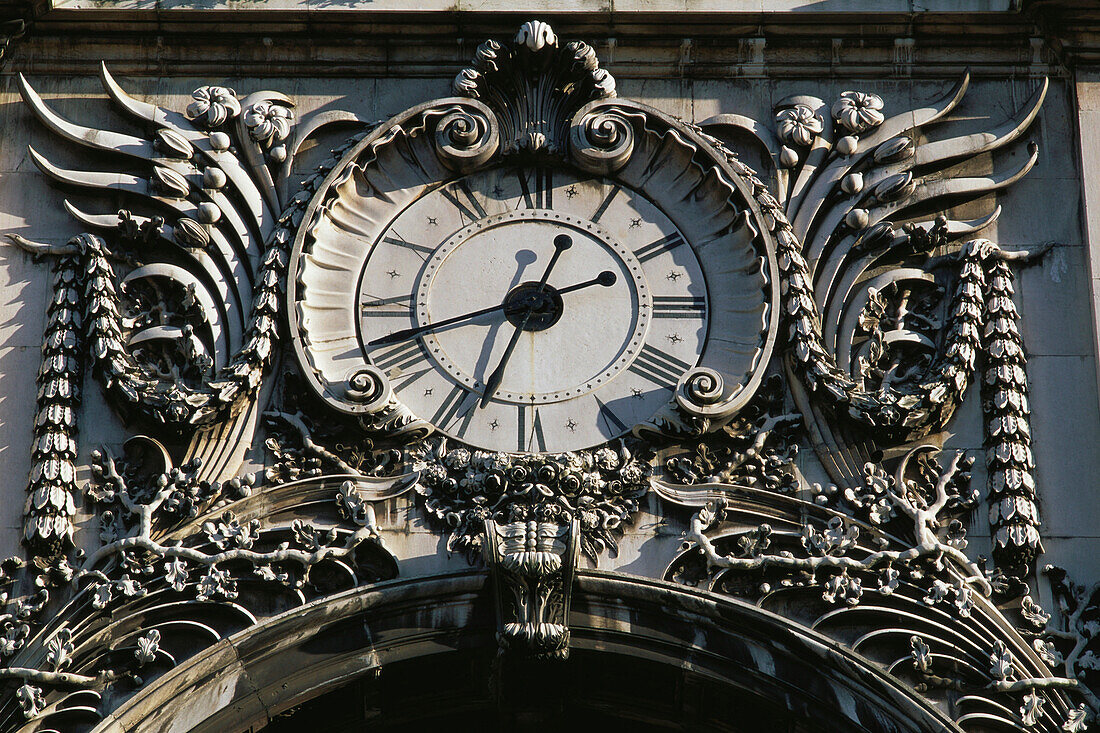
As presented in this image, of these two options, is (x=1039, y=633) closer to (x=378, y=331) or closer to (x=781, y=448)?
(x=781, y=448)

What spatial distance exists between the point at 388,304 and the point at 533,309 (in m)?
0.96

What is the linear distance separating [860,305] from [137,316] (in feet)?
15.7

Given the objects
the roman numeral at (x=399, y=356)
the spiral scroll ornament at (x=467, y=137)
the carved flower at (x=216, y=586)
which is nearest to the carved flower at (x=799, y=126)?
the spiral scroll ornament at (x=467, y=137)

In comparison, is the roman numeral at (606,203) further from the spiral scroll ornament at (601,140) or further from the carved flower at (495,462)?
the carved flower at (495,462)

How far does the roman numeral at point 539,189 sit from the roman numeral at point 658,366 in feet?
4.20

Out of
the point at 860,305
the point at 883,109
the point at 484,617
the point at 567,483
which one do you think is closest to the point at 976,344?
the point at 860,305

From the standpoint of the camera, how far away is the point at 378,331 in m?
12.7

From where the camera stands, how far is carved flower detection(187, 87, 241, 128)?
1308 centimetres

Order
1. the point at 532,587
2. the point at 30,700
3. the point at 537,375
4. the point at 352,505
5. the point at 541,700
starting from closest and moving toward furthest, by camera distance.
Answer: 1. the point at 30,700
2. the point at 532,587
3. the point at 541,700
4. the point at 352,505
5. the point at 537,375

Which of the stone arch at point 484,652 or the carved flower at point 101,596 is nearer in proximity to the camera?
the stone arch at point 484,652

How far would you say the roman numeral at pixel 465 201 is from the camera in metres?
13.0

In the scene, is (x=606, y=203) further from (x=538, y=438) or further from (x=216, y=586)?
(x=216, y=586)

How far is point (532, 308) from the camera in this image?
501 inches

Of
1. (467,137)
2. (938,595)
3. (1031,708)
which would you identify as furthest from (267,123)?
(1031,708)
